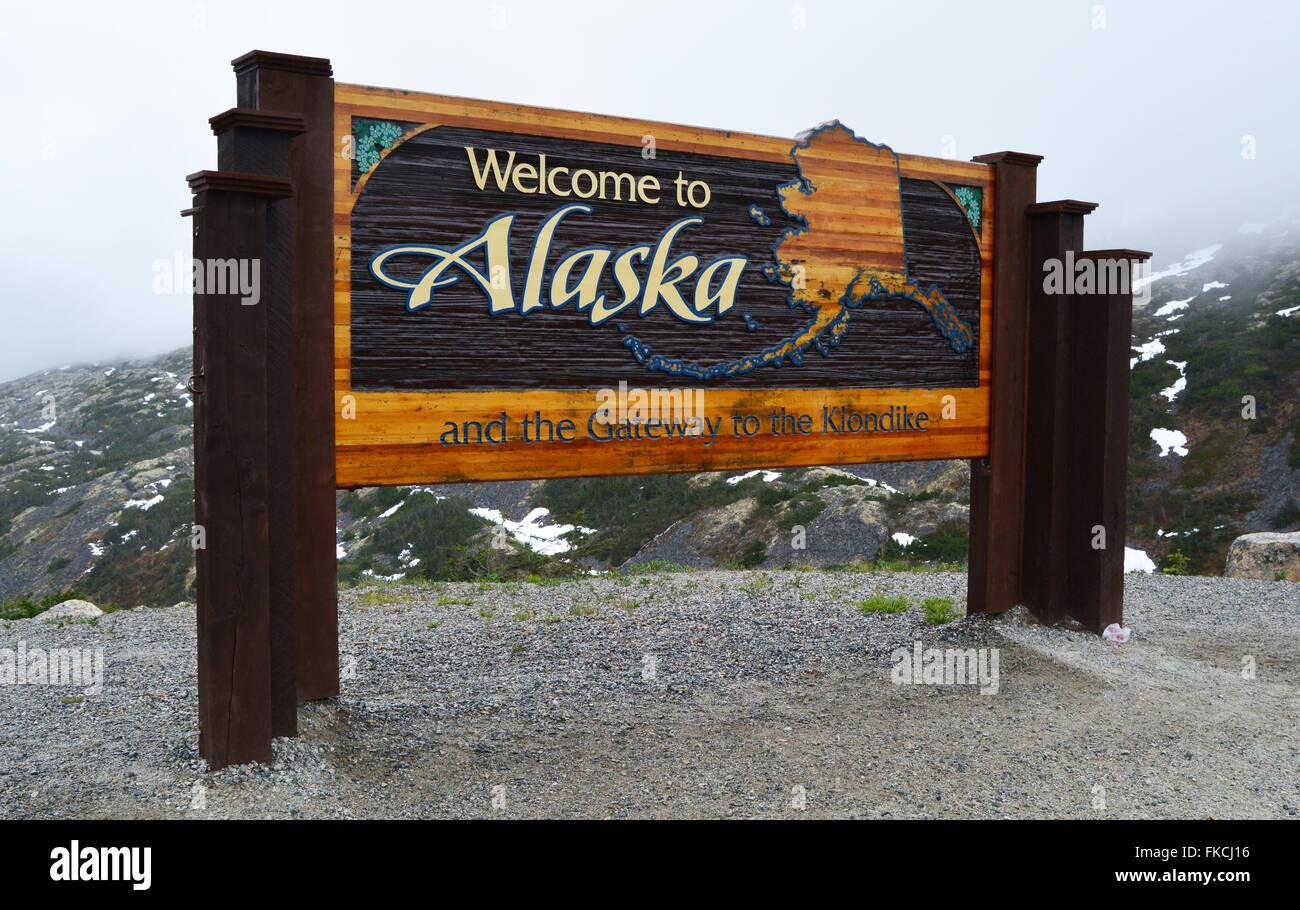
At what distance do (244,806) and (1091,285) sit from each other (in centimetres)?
764

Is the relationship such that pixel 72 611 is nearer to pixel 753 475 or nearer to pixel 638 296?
pixel 638 296

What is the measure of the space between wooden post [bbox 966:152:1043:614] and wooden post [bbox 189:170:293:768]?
19.7ft

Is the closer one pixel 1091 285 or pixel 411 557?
pixel 1091 285

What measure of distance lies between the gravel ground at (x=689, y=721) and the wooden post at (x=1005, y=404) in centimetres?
48

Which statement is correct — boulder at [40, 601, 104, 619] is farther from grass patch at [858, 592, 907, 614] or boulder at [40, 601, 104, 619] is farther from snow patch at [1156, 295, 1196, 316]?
snow patch at [1156, 295, 1196, 316]

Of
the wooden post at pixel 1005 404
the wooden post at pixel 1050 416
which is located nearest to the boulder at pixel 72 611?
the wooden post at pixel 1005 404

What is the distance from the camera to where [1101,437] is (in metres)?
8.02

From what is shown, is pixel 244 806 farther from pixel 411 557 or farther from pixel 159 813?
pixel 411 557

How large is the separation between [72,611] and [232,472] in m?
6.97

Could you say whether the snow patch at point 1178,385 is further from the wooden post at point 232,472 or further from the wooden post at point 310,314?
the wooden post at point 232,472

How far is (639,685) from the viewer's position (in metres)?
7.02

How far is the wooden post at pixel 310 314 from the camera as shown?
5246 mm

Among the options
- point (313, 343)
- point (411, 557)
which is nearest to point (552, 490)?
point (411, 557)

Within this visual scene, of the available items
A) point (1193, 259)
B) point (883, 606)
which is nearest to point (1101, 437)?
point (883, 606)
